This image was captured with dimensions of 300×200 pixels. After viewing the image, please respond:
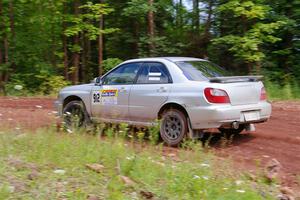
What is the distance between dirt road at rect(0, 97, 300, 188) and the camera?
752cm

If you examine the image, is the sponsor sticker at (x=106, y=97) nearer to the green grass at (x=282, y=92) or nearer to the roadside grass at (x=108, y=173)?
the roadside grass at (x=108, y=173)

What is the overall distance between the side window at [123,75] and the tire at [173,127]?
4.05ft

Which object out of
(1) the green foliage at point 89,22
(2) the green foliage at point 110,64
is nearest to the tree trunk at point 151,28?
(1) the green foliage at point 89,22

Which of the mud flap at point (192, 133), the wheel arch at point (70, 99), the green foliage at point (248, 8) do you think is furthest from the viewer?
the green foliage at point (248, 8)

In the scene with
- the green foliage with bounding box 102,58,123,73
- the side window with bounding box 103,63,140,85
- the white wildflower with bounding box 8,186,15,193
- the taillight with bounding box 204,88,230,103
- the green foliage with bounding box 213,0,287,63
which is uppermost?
the green foliage with bounding box 213,0,287,63

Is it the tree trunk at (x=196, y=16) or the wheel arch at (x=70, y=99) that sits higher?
the tree trunk at (x=196, y=16)

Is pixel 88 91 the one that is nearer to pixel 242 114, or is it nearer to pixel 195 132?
pixel 195 132

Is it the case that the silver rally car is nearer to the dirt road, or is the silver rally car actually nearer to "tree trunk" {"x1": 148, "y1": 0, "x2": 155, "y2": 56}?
Answer: the dirt road

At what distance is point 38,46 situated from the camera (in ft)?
74.6

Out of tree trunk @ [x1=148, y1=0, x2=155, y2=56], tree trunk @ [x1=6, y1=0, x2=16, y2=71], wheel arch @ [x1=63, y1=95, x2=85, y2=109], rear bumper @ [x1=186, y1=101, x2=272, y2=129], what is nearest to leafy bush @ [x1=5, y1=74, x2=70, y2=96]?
tree trunk @ [x1=6, y1=0, x2=16, y2=71]

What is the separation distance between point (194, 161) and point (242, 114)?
2.28 metres

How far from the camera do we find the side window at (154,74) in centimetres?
890

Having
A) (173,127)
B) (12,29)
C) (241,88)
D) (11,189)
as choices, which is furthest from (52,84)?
(11,189)

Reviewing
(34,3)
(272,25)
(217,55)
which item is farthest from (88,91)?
(34,3)
